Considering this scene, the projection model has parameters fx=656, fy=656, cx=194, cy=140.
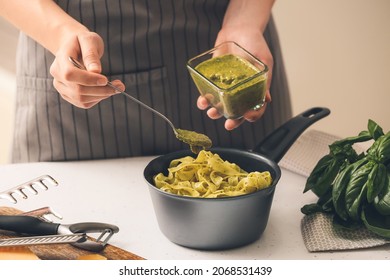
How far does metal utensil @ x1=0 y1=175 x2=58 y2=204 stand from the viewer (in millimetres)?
1236

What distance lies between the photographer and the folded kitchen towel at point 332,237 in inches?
41.9

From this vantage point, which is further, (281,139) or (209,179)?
(281,139)

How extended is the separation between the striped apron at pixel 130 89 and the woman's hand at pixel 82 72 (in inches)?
9.1

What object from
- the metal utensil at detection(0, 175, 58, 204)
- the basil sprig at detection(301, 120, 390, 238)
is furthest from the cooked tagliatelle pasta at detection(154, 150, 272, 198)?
the metal utensil at detection(0, 175, 58, 204)

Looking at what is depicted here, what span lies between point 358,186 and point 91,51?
0.51 metres

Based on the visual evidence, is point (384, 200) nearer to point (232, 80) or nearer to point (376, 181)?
point (376, 181)

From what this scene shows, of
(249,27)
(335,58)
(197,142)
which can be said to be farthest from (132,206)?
(335,58)

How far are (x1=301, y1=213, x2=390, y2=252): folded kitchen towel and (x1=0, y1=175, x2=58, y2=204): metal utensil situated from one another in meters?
0.50

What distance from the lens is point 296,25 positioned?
2.95m

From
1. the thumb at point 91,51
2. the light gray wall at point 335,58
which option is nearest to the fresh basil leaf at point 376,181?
the thumb at point 91,51

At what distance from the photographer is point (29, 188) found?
126 cm

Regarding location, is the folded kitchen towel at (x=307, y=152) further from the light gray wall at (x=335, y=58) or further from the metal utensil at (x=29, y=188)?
the light gray wall at (x=335, y=58)

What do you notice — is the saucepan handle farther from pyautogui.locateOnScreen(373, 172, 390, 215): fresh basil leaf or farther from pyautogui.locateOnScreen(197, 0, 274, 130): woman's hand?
pyautogui.locateOnScreen(373, 172, 390, 215): fresh basil leaf
